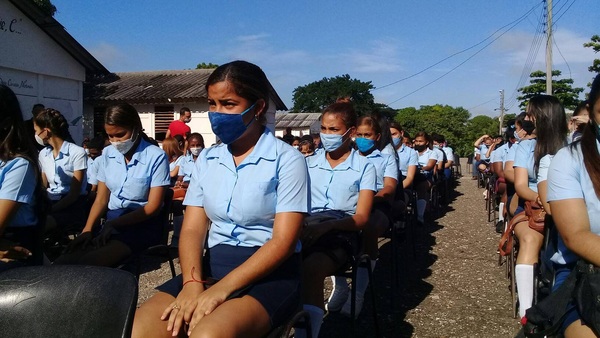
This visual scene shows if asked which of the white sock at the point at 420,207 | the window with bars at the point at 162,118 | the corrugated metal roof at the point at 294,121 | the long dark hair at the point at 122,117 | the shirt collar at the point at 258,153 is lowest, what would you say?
the white sock at the point at 420,207

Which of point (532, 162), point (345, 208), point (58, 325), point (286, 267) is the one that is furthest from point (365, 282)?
point (58, 325)

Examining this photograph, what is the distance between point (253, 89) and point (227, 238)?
Result: 0.71 m

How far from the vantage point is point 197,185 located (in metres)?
2.83

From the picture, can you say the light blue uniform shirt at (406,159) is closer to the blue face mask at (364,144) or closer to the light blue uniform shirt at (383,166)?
the light blue uniform shirt at (383,166)

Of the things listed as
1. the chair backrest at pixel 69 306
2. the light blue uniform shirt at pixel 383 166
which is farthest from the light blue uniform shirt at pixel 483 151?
the chair backrest at pixel 69 306

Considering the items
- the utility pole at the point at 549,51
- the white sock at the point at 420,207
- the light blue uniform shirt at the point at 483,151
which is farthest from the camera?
the utility pole at the point at 549,51

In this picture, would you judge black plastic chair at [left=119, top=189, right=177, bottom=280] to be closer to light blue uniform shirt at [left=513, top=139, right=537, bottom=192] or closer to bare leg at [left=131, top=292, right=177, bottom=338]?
bare leg at [left=131, top=292, right=177, bottom=338]

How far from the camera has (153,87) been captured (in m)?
23.5

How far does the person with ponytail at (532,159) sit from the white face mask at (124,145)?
9.74 ft

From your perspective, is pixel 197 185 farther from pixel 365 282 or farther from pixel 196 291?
pixel 365 282

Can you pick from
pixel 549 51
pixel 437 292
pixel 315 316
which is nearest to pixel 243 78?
pixel 315 316

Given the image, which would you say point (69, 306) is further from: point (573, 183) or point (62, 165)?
point (62, 165)

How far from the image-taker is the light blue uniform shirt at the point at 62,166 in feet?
17.4

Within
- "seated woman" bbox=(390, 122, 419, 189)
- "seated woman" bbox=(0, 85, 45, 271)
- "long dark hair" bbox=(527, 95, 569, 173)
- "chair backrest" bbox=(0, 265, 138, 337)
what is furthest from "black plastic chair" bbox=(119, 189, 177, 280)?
"seated woman" bbox=(390, 122, 419, 189)
